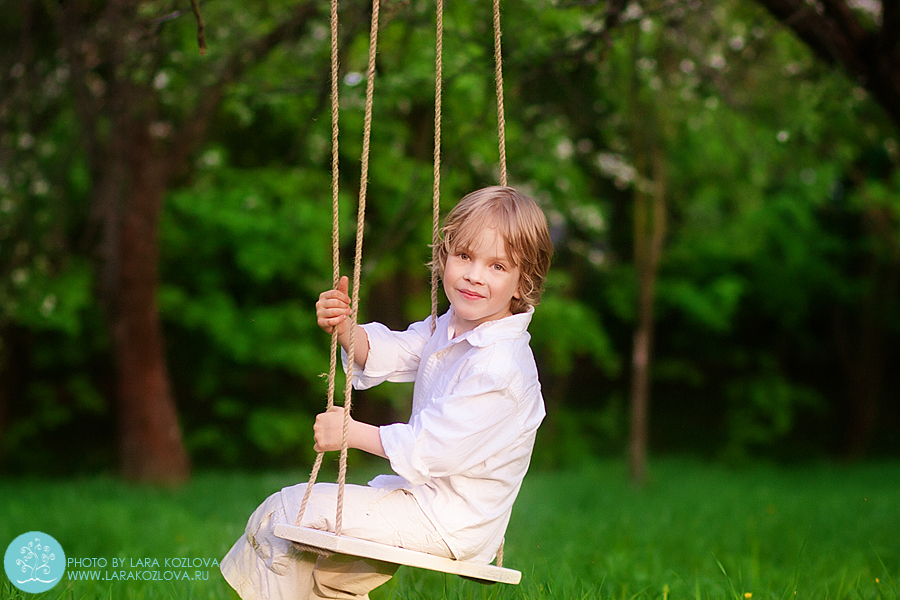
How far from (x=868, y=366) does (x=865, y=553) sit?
898 cm

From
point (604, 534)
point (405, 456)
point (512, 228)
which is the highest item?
point (512, 228)

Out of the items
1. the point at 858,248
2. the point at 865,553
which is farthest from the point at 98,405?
the point at 858,248

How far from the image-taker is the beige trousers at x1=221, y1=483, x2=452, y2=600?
212 cm

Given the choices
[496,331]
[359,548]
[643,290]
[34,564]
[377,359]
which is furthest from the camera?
[643,290]

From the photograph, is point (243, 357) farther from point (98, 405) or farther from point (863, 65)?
point (863, 65)

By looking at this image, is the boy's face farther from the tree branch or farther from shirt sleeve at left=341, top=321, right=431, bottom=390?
the tree branch

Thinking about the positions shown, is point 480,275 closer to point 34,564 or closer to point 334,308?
point 334,308

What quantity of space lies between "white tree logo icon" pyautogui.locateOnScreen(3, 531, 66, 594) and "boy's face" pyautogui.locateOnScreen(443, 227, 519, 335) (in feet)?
6.50

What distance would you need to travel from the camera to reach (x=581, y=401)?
14469 millimetres

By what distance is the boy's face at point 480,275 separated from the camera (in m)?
2.25

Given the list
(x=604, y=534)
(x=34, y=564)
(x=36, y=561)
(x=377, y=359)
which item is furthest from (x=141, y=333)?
(x=377, y=359)

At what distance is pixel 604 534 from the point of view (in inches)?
202

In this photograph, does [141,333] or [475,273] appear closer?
[475,273]

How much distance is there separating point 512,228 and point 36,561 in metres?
2.72
